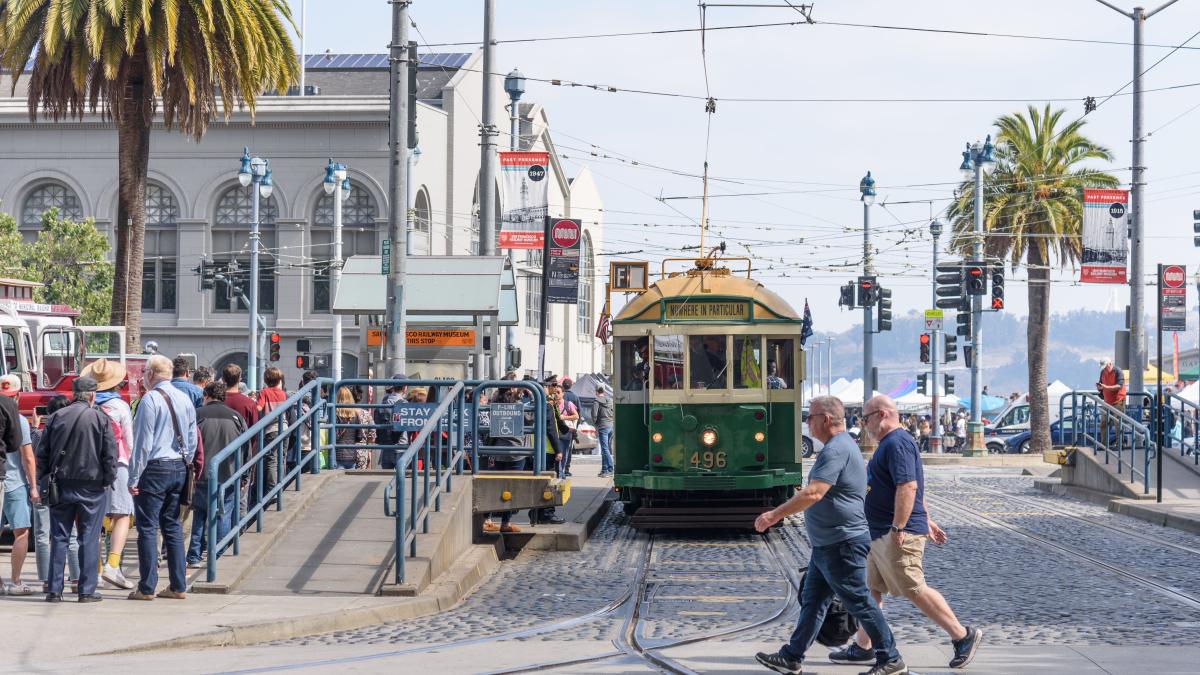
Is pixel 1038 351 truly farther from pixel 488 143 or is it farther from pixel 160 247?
pixel 160 247

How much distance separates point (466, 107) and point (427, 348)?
35.6 metres

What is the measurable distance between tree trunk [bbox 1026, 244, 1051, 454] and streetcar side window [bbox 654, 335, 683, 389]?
27.2 m

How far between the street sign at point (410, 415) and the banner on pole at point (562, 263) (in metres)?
8.25

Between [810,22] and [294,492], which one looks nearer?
[294,492]

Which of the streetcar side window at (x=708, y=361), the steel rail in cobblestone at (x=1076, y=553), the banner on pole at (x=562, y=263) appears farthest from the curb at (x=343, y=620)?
the banner on pole at (x=562, y=263)

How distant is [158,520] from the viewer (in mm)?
11719

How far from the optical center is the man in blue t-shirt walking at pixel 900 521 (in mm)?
8766

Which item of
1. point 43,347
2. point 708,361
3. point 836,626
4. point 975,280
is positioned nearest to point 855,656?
point 836,626

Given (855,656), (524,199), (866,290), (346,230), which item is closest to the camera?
(855,656)

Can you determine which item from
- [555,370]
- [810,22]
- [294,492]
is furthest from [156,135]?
[294,492]

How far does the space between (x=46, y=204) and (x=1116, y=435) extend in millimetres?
44395

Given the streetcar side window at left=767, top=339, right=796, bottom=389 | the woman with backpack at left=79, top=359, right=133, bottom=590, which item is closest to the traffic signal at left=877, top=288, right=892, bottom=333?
the streetcar side window at left=767, top=339, right=796, bottom=389

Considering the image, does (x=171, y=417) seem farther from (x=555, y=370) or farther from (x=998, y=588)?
(x=555, y=370)

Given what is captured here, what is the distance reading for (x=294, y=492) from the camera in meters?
14.1
